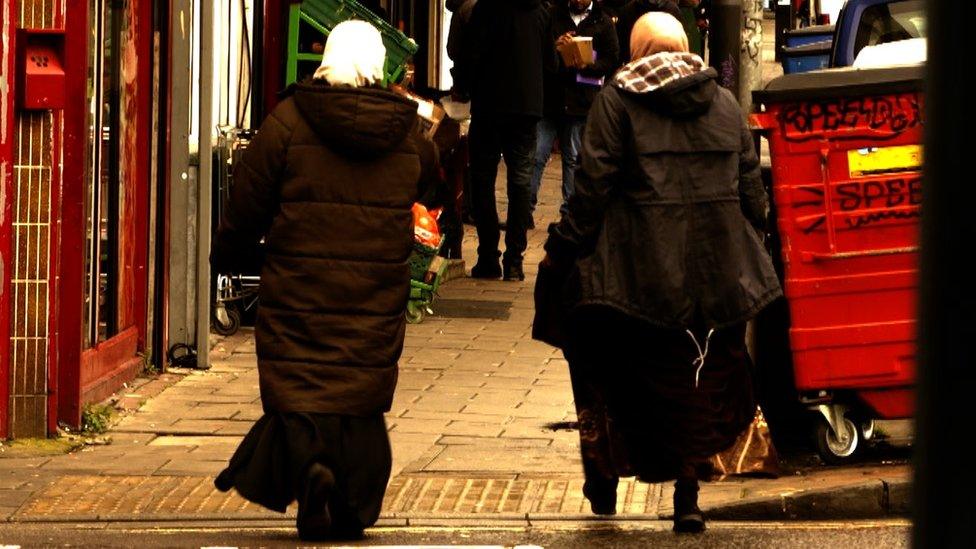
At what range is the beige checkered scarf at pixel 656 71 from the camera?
570 cm

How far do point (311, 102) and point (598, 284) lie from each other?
3.51ft

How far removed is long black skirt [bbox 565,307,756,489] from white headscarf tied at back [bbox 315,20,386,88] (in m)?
1.03

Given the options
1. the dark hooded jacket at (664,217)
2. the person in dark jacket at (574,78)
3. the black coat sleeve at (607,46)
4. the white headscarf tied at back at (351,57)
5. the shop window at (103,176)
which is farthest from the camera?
the black coat sleeve at (607,46)

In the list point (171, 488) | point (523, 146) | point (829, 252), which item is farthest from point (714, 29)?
point (523, 146)

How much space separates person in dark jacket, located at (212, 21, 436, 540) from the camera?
5484 millimetres

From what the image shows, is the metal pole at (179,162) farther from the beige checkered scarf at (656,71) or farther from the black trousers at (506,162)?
the beige checkered scarf at (656,71)

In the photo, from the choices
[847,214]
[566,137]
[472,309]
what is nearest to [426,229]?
[472,309]

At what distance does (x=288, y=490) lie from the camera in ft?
18.1

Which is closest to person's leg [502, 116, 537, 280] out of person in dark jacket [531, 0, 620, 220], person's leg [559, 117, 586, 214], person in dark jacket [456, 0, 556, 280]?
person in dark jacket [456, 0, 556, 280]

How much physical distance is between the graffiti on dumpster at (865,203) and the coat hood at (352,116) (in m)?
1.84

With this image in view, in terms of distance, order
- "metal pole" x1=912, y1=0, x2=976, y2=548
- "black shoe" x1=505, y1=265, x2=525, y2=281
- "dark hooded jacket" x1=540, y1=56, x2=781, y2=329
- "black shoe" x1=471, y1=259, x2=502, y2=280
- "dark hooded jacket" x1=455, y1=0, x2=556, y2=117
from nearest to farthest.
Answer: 1. "metal pole" x1=912, y1=0, x2=976, y2=548
2. "dark hooded jacket" x1=540, y1=56, x2=781, y2=329
3. "dark hooded jacket" x1=455, y1=0, x2=556, y2=117
4. "black shoe" x1=505, y1=265, x2=525, y2=281
5. "black shoe" x1=471, y1=259, x2=502, y2=280

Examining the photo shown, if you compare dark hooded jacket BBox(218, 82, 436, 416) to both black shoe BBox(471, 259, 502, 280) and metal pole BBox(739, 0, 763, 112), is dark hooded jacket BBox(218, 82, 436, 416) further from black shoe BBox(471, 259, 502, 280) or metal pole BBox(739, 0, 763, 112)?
black shoe BBox(471, 259, 502, 280)

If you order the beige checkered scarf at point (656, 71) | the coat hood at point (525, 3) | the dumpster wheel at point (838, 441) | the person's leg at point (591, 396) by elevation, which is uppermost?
the coat hood at point (525, 3)

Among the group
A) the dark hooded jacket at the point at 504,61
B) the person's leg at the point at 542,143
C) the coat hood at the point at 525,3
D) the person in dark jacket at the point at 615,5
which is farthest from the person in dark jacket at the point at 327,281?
the person in dark jacket at the point at 615,5
